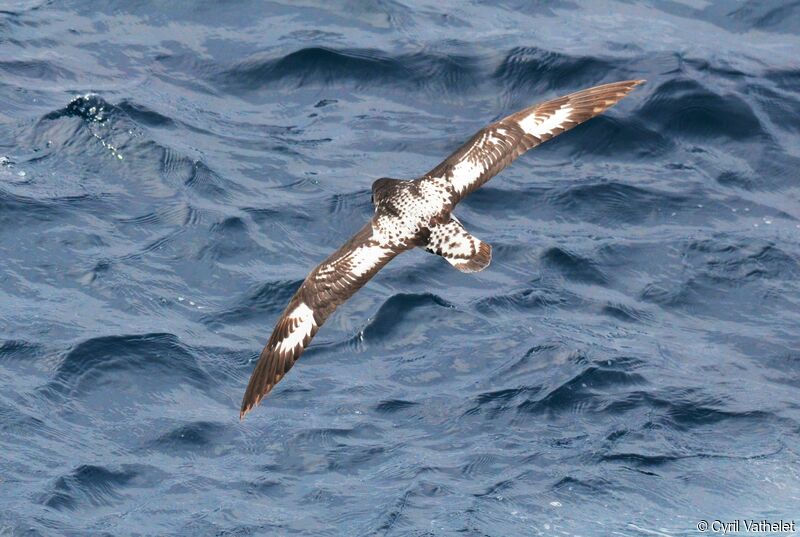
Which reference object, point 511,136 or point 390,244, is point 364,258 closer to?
point 390,244

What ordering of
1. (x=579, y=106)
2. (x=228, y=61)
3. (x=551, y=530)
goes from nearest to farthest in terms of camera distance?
(x=551, y=530), (x=579, y=106), (x=228, y=61)

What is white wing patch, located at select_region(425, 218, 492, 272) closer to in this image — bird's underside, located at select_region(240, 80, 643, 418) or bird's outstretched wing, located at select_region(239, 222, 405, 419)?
bird's underside, located at select_region(240, 80, 643, 418)

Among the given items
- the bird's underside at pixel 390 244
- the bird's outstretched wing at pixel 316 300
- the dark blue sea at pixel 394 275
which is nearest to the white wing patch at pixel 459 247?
the bird's underside at pixel 390 244

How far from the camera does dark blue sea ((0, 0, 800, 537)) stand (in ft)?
39.9

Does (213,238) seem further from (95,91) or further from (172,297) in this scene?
(95,91)

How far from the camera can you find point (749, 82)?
17.3m

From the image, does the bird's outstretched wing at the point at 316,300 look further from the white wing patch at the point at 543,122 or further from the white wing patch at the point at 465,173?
the white wing patch at the point at 543,122

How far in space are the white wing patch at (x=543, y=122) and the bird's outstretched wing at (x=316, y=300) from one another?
181 cm

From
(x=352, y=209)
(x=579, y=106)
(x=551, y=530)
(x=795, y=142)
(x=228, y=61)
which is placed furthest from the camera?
(x=228, y=61)

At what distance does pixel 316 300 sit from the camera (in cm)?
1141

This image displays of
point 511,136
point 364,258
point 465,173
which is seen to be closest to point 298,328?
point 364,258

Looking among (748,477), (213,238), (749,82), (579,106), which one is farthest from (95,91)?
(748,477)

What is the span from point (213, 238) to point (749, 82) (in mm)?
7138

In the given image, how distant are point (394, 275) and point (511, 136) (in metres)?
2.93
